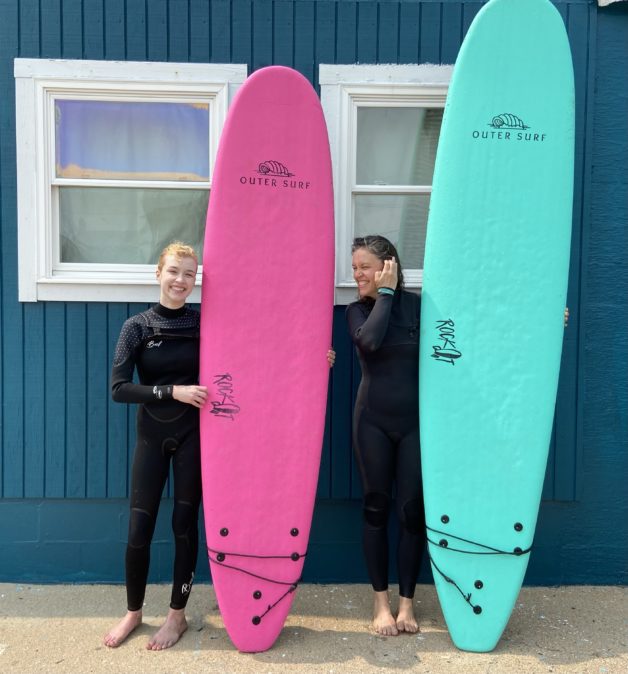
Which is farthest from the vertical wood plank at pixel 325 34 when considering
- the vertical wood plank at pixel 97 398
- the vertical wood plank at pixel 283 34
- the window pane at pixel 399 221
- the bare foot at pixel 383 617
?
the bare foot at pixel 383 617

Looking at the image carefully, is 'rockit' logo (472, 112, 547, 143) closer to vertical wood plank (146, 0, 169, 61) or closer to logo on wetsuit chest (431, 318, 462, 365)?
logo on wetsuit chest (431, 318, 462, 365)

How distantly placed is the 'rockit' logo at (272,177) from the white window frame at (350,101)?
455 millimetres

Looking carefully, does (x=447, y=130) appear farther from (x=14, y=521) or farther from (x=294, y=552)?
(x=14, y=521)

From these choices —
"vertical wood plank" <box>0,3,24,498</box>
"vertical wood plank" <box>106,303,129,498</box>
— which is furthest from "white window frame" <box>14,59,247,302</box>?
"vertical wood plank" <box>106,303,129,498</box>

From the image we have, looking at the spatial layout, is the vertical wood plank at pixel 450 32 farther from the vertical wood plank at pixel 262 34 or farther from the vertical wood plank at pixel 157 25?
the vertical wood plank at pixel 157 25

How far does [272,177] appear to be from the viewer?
2.69 meters

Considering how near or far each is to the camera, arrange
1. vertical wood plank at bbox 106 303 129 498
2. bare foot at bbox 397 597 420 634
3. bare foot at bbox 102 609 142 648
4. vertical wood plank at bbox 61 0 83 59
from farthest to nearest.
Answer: vertical wood plank at bbox 106 303 129 498
vertical wood plank at bbox 61 0 83 59
bare foot at bbox 397 597 420 634
bare foot at bbox 102 609 142 648

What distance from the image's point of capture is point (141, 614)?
107 inches

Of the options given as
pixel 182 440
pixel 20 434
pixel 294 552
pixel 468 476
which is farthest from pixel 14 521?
pixel 468 476

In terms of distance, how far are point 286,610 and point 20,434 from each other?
1475mm

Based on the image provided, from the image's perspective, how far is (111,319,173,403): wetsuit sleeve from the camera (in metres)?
2.47

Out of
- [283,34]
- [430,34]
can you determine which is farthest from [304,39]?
[430,34]

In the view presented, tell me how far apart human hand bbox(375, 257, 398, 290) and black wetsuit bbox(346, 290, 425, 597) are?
110mm

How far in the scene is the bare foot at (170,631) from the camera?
255cm
